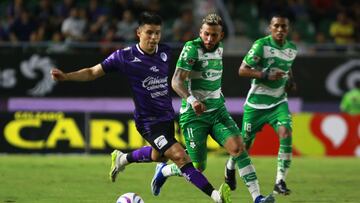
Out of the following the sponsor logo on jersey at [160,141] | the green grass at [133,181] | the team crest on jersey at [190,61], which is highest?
the team crest on jersey at [190,61]

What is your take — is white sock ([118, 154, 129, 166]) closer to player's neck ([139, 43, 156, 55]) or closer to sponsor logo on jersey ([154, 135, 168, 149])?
sponsor logo on jersey ([154, 135, 168, 149])

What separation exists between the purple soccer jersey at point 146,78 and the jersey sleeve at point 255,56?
220 cm

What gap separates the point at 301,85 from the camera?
21656 millimetres

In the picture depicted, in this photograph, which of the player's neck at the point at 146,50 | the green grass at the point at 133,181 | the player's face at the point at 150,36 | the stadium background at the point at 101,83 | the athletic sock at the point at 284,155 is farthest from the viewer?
the stadium background at the point at 101,83

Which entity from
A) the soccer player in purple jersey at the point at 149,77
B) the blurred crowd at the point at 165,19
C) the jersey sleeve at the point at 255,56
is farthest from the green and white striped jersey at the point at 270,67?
the blurred crowd at the point at 165,19

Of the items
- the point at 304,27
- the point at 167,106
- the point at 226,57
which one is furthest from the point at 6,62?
the point at 167,106

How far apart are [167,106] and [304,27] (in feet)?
46.7

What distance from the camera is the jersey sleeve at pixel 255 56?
495 inches

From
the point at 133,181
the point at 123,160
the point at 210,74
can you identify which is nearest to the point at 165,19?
the point at 133,181

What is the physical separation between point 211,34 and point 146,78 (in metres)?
0.97

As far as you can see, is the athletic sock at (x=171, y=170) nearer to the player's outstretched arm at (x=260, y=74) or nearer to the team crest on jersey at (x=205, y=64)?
the team crest on jersey at (x=205, y=64)

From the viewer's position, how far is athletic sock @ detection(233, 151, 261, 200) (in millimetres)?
10414

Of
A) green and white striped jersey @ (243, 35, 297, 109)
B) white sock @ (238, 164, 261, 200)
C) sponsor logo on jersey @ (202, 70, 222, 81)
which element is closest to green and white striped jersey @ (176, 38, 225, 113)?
sponsor logo on jersey @ (202, 70, 222, 81)

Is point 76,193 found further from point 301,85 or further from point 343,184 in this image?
point 301,85
